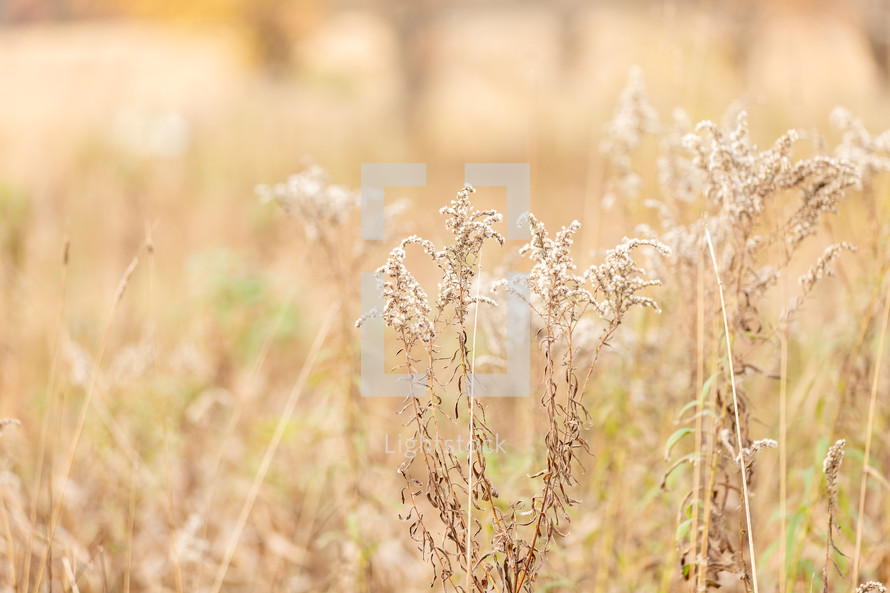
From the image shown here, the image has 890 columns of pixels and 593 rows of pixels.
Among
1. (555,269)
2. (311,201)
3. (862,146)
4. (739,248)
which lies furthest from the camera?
(311,201)

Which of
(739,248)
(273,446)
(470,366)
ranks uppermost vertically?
(739,248)

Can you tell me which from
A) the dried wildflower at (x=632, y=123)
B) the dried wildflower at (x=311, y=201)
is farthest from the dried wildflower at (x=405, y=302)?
the dried wildflower at (x=632, y=123)

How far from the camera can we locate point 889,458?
5.93 feet

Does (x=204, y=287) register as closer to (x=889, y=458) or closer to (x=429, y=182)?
(x=889, y=458)

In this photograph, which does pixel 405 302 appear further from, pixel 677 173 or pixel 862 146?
pixel 862 146

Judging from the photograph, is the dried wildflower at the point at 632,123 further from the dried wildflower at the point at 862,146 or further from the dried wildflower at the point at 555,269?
the dried wildflower at the point at 555,269

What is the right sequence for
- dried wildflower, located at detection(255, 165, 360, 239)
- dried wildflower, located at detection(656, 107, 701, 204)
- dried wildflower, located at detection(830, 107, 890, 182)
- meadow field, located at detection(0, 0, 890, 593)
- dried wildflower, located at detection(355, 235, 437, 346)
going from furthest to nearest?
dried wildflower, located at detection(656, 107, 701, 204) < dried wildflower, located at detection(255, 165, 360, 239) < dried wildflower, located at detection(830, 107, 890, 182) < meadow field, located at detection(0, 0, 890, 593) < dried wildflower, located at detection(355, 235, 437, 346)

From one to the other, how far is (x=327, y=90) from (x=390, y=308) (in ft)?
34.3

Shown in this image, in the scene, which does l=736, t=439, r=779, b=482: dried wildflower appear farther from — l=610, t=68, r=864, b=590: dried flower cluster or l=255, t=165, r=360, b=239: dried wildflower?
l=255, t=165, r=360, b=239: dried wildflower

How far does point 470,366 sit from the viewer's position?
50.4 inches

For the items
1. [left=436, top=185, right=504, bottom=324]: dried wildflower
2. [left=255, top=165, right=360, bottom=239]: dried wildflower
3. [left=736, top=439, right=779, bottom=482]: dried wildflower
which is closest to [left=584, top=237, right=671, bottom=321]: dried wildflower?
[left=436, top=185, right=504, bottom=324]: dried wildflower

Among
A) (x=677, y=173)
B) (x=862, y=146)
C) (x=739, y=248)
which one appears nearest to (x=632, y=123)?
(x=677, y=173)

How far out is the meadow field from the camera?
1.18 m

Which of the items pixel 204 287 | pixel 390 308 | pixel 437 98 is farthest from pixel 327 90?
pixel 390 308
